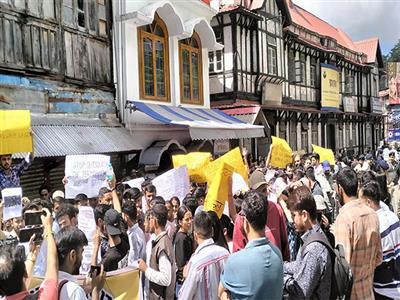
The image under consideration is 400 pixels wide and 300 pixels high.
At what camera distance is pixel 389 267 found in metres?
4.48

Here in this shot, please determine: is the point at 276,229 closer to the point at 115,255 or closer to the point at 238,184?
the point at 115,255

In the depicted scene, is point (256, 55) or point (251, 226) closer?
point (251, 226)

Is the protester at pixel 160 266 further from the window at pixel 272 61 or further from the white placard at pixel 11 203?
the window at pixel 272 61

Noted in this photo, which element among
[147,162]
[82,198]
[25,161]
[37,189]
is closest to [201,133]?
[147,162]

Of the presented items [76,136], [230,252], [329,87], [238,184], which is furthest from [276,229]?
[329,87]

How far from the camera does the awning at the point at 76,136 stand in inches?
385

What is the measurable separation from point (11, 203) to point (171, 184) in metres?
2.39

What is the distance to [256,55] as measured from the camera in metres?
20.1

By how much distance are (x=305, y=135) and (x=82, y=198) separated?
2104 cm

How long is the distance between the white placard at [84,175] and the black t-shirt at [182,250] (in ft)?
8.90

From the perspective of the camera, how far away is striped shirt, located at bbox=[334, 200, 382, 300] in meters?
3.92

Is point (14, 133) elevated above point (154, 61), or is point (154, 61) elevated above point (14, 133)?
point (154, 61)

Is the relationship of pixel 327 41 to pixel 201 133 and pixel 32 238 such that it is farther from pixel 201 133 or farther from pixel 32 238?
pixel 32 238

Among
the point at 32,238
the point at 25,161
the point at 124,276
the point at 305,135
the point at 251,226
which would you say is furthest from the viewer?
the point at 305,135
